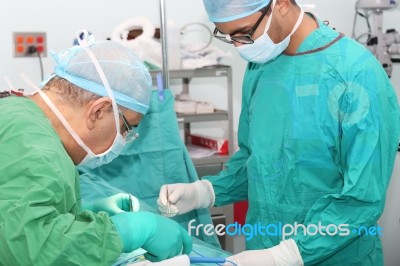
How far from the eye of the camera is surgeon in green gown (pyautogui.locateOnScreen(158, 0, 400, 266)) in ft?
4.49

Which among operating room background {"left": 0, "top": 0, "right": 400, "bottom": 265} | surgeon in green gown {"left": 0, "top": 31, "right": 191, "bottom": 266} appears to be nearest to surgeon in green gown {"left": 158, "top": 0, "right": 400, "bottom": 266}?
surgeon in green gown {"left": 0, "top": 31, "right": 191, "bottom": 266}

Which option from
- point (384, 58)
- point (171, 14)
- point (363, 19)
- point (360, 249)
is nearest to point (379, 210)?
point (360, 249)

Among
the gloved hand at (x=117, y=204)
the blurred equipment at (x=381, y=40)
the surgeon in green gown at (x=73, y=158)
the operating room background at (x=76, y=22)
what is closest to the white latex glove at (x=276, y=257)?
the surgeon in green gown at (x=73, y=158)

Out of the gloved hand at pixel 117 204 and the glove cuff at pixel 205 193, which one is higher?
the gloved hand at pixel 117 204

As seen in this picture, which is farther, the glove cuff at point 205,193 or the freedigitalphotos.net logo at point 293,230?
the glove cuff at point 205,193

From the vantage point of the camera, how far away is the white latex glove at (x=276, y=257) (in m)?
1.38

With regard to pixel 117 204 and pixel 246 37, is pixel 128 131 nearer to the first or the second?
pixel 117 204

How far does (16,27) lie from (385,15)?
2297mm

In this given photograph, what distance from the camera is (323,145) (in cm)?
145

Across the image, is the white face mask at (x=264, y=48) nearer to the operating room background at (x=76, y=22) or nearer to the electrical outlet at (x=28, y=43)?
the operating room background at (x=76, y=22)

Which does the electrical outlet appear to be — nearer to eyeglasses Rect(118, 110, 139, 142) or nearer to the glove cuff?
the glove cuff

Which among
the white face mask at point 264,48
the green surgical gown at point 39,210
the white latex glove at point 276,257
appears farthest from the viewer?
the white face mask at point 264,48

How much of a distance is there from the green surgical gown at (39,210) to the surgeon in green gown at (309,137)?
50 centimetres

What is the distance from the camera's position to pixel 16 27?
117 inches
